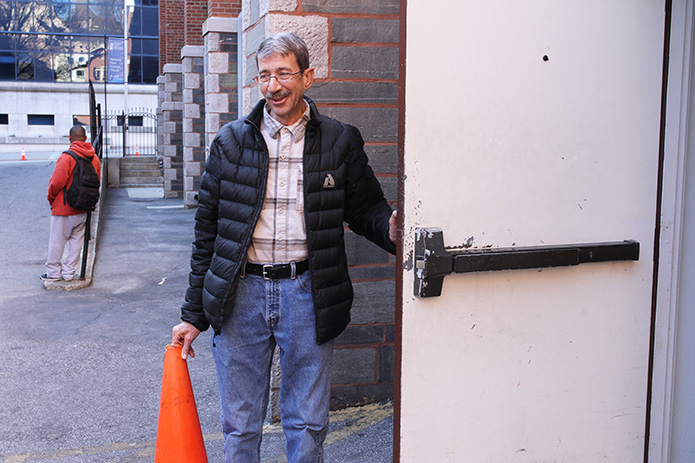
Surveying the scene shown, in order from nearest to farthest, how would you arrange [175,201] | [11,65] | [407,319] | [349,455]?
[407,319], [349,455], [175,201], [11,65]

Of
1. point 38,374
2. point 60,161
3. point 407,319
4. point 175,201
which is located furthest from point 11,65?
point 407,319

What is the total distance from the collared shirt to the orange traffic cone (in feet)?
2.02

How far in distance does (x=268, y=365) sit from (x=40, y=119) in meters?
43.4

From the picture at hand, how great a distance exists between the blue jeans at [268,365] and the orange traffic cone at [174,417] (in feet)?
0.57

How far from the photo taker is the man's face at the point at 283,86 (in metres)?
2.73

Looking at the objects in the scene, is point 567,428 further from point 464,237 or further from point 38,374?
point 38,374

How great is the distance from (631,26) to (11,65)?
44929mm

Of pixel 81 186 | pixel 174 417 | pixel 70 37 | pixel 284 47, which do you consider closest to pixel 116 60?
pixel 70 37

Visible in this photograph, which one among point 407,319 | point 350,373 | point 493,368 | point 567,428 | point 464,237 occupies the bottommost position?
point 350,373

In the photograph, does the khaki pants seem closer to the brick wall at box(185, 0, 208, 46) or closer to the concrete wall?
the brick wall at box(185, 0, 208, 46)

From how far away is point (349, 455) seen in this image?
4.00m

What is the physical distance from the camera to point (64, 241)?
843 cm

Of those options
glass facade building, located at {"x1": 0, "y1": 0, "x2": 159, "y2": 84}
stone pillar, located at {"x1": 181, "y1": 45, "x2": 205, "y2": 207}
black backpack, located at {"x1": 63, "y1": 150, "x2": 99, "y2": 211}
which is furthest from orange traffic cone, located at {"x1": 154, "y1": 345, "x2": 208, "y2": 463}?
glass facade building, located at {"x1": 0, "y1": 0, "x2": 159, "y2": 84}

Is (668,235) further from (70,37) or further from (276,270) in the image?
(70,37)
